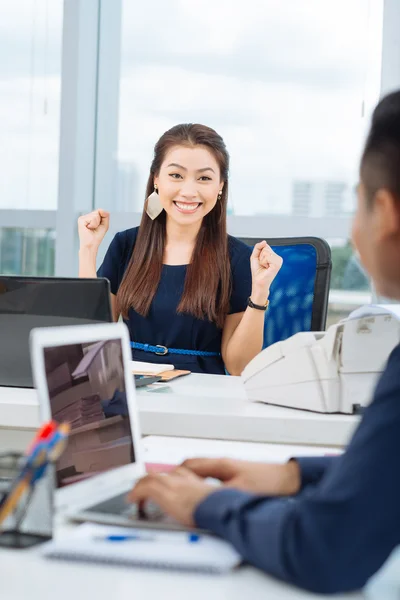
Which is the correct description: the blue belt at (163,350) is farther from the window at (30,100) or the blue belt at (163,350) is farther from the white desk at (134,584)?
the window at (30,100)

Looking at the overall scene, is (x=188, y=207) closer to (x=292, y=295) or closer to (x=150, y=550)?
(x=292, y=295)

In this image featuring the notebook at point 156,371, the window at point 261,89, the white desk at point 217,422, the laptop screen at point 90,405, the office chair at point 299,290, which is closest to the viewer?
the laptop screen at point 90,405

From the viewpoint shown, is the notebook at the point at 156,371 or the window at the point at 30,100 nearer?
the notebook at the point at 156,371

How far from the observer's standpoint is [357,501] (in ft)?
2.56

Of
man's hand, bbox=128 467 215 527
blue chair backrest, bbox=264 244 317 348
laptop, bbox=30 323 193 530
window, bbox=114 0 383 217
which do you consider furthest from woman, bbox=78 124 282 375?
man's hand, bbox=128 467 215 527

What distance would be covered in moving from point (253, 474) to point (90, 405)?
231 millimetres

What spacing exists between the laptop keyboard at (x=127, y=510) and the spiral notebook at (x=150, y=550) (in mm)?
34

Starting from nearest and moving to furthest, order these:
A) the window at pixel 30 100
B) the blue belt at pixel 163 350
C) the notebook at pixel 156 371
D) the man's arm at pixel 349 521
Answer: the man's arm at pixel 349 521
the notebook at pixel 156 371
the blue belt at pixel 163 350
the window at pixel 30 100

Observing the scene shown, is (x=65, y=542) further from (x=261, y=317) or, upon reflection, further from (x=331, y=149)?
(x=331, y=149)

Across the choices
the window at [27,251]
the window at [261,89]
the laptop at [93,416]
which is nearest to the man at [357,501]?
the laptop at [93,416]

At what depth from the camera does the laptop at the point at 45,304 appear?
1.66 metres

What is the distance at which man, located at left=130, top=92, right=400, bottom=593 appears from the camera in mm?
779

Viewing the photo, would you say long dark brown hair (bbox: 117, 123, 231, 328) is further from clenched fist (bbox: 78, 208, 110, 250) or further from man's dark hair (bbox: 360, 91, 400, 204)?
man's dark hair (bbox: 360, 91, 400, 204)

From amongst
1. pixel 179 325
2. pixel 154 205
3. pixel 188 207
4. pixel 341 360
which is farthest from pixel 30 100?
pixel 341 360
